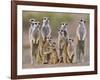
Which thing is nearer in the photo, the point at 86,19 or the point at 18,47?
the point at 18,47

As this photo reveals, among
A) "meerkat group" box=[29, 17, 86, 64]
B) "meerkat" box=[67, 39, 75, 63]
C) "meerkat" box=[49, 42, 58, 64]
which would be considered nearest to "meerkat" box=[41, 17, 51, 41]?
"meerkat group" box=[29, 17, 86, 64]

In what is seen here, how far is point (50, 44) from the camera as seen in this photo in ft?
6.43

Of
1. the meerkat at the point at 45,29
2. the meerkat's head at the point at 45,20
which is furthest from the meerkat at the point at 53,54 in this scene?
the meerkat's head at the point at 45,20

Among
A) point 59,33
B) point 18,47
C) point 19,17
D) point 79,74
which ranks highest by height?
point 19,17

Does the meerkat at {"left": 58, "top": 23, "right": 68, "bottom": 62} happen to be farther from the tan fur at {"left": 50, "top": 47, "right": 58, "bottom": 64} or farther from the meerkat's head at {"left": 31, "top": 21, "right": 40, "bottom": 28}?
the meerkat's head at {"left": 31, "top": 21, "right": 40, "bottom": 28}

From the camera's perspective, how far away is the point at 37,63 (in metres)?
1.92

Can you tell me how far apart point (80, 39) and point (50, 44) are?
0.31 metres

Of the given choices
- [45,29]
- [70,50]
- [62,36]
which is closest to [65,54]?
[70,50]

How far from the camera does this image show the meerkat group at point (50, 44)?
6.28 feet

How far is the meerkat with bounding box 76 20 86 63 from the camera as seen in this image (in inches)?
81.0

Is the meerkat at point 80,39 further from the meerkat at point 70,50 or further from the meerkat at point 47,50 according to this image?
the meerkat at point 47,50

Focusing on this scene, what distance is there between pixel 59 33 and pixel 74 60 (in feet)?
0.96

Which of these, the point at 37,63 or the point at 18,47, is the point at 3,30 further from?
the point at 37,63

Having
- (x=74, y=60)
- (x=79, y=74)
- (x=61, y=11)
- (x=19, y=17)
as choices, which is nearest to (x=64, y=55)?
(x=74, y=60)
